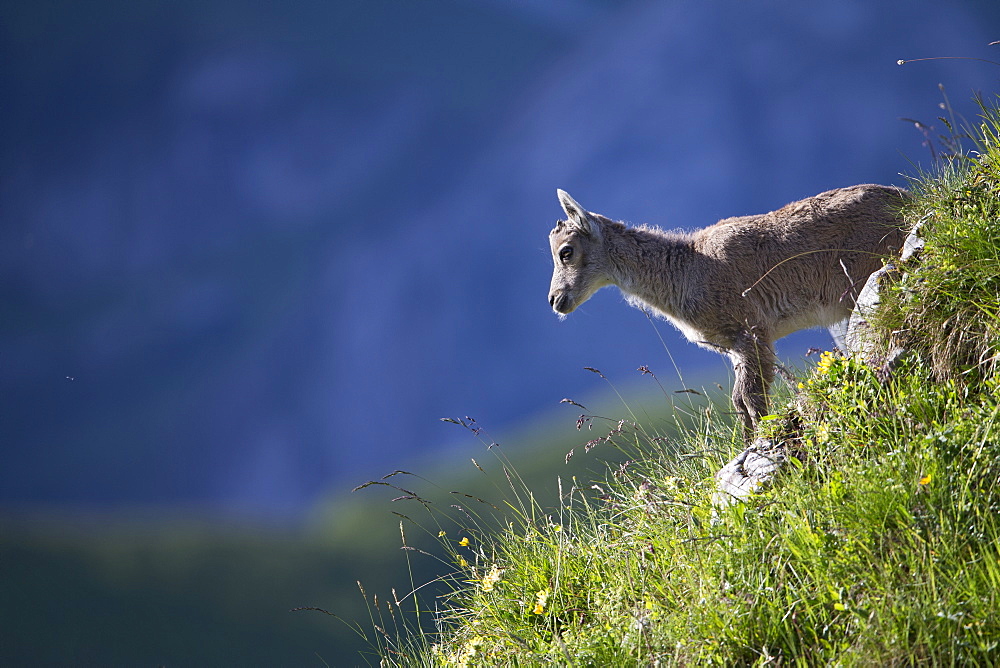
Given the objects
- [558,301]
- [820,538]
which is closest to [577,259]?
[558,301]

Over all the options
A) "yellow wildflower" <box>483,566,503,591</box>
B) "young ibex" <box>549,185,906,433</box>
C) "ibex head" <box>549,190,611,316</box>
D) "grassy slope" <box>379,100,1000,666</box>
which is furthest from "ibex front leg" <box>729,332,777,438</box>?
"yellow wildflower" <box>483,566,503,591</box>

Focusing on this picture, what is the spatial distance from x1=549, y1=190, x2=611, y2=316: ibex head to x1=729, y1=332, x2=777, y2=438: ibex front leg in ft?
6.03

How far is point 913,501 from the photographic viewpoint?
12.5 feet

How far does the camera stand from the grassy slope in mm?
3578

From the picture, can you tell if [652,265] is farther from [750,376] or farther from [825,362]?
[825,362]

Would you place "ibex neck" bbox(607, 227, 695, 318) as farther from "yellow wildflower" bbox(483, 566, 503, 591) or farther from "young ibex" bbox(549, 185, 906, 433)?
"yellow wildflower" bbox(483, 566, 503, 591)

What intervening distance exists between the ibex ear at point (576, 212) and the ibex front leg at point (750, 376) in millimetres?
2120

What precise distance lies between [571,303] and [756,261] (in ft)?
6.79

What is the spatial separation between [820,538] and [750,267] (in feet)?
14.7

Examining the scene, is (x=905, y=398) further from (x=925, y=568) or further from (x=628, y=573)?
(x=628, y=573)

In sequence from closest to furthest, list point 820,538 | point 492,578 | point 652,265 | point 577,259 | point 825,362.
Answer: point 820,538
point 825,362
point 492,578
point 652,265
point 577,259

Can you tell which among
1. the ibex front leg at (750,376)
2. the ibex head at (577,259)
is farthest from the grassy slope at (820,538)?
the ibex head at (577,259)

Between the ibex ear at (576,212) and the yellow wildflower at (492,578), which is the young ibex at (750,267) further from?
the yellow wildflower at (492,578)

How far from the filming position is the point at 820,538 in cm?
392
